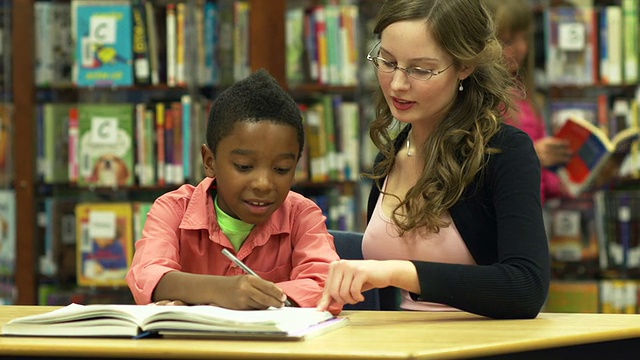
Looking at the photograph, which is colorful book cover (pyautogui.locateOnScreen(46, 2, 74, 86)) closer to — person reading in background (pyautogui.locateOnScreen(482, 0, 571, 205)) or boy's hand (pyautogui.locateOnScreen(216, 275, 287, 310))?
person reading in background (pyautogui.locateOnScreen(482, 0, 571, 205))

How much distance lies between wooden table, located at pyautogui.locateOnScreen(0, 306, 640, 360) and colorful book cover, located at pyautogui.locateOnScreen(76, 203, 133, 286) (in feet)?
8.14

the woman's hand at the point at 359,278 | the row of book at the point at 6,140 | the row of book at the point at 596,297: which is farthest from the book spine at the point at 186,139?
the woman's hand at the point at 359,278

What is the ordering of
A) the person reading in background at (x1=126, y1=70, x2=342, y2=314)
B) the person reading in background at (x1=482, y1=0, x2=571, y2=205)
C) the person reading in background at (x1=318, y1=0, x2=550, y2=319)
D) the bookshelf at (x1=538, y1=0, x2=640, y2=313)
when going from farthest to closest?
1. the bookshelf at (x1=538, y1=0, x2=640, y2=313)
2. the person reading in background at (x1=482, y1=0, x2=571, y2=205)
3. the person reading in background at (x1=126, y1=70, x2=342, y2=314)
4. the person reading in background at (x1=318, y1=0, x2=550, y2=319)

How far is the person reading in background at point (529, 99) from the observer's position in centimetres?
381

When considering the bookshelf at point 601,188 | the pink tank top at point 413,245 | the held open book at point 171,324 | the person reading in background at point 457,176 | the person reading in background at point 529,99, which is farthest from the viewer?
the bookshelf at point 601,188

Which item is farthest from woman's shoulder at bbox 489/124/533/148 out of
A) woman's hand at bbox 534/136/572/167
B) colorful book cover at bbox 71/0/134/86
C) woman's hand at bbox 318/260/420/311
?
colorful book cover at bbox 71/0/134/86

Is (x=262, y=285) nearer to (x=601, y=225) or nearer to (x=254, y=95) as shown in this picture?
(x=254, y=95)

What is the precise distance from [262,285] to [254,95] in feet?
1.60

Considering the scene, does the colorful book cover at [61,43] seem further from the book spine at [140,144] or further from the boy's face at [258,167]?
the boy's face at [258,167]

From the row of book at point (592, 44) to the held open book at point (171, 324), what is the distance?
3.03m

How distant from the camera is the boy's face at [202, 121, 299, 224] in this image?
1.99 m

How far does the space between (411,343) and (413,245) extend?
68cm

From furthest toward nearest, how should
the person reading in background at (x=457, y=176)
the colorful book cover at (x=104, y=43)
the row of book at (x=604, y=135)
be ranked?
the colorful book cover at (x=104, y=43)
the row of book at (x=604, y=135)
the person reading in background at (x=457, y=176)

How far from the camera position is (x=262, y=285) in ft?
5.65
